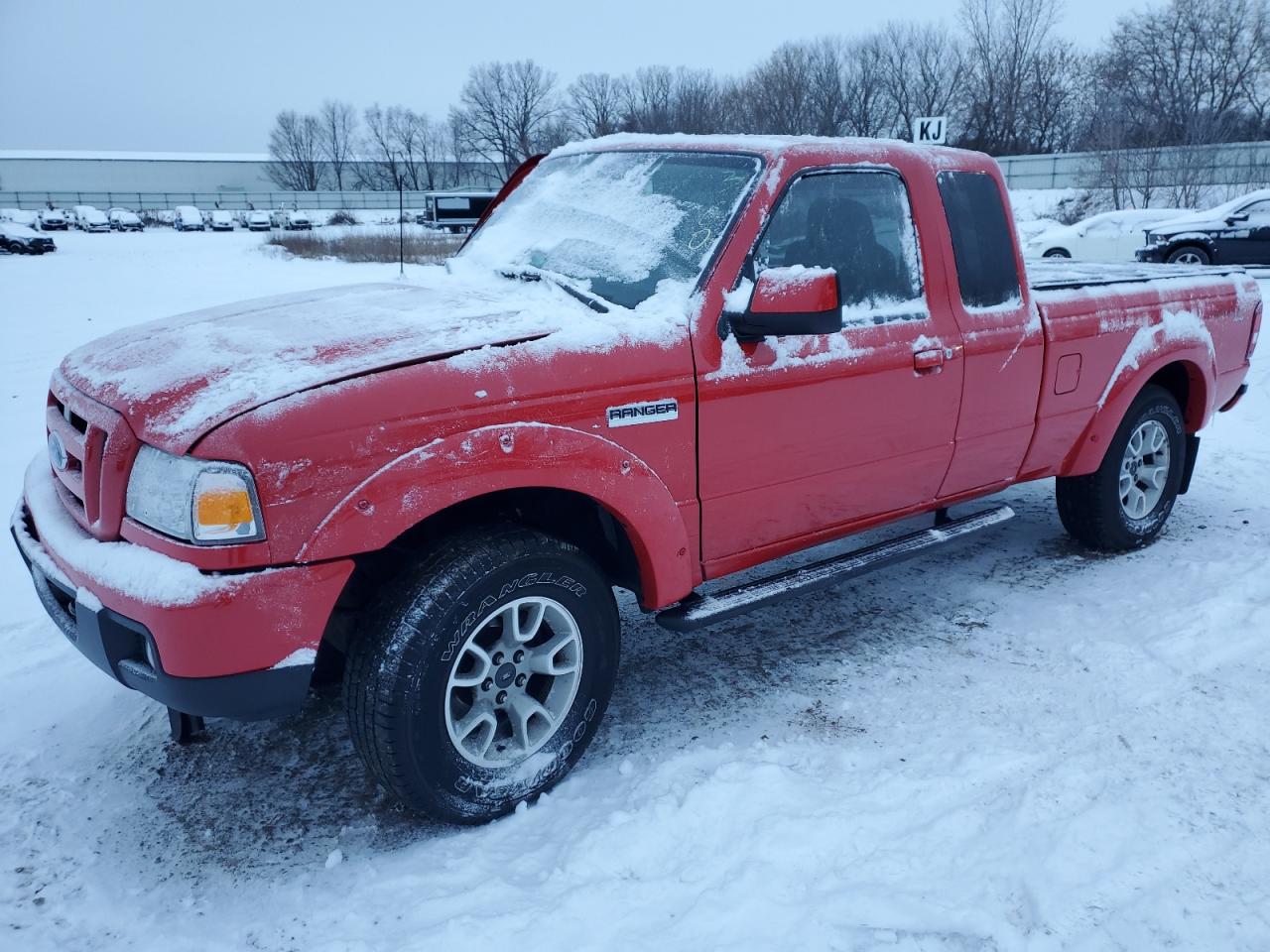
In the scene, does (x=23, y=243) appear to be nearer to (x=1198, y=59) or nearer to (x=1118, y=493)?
(x=1118, y=493)

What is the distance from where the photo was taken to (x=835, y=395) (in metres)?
3.28

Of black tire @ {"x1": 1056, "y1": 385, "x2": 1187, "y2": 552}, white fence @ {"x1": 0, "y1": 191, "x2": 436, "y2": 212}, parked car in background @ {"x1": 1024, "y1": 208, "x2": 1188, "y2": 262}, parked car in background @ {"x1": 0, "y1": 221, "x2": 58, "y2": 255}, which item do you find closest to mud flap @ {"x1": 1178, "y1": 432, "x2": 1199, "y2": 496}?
black tire @ {"x1": 1056, "y1": 385, "x2": 1187, "y2": 552}

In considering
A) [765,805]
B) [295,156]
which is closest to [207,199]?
[295,156]

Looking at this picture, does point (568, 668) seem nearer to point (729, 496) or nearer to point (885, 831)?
point (729, 496)

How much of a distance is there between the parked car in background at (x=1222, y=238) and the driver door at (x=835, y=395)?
14.9m

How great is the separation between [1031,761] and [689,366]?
1664 millimetres

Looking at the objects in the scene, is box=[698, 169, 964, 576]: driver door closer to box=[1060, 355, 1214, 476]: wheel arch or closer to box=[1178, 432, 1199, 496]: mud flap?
box=[1060, 355, 1214, 476]: wheel arch

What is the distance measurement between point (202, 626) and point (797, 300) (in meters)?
1.83

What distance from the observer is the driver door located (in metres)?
3.09

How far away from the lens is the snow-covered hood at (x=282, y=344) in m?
A: 2.39

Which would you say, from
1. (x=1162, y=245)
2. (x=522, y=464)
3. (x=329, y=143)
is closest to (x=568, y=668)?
(x=522, y=464)

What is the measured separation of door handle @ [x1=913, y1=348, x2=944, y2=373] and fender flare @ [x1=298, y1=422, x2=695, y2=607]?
1.16m

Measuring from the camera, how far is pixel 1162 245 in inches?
634

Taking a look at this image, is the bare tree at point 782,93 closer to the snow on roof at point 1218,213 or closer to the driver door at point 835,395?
the snow on roof at point 1218,213
